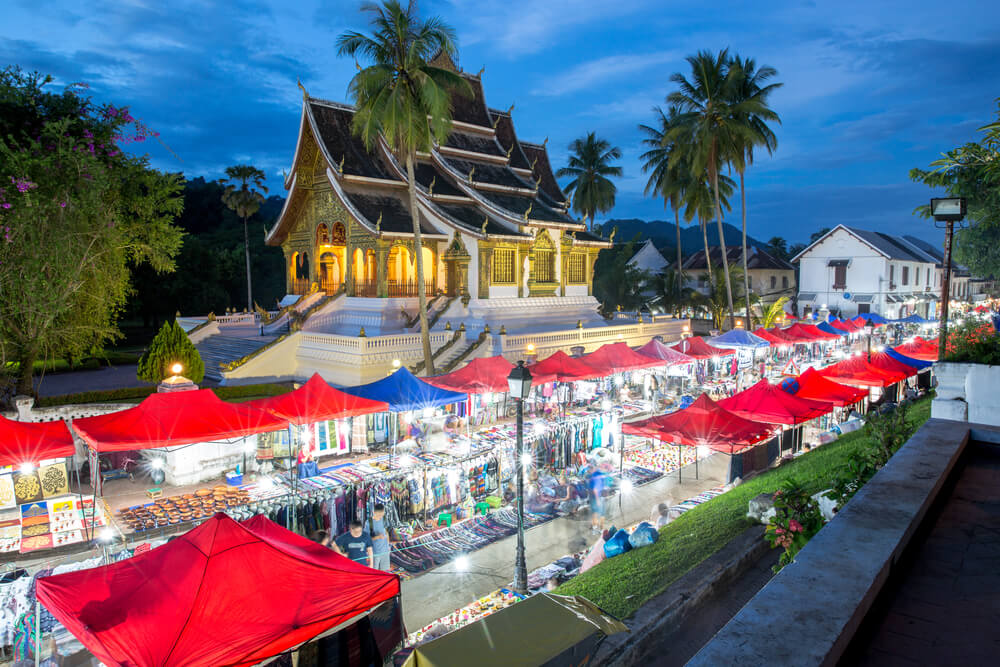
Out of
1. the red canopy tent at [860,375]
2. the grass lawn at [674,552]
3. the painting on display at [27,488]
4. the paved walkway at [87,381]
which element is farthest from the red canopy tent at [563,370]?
the paved walkway at [87,381]

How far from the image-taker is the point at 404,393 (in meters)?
16.2

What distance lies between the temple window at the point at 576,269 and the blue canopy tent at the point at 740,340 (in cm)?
935

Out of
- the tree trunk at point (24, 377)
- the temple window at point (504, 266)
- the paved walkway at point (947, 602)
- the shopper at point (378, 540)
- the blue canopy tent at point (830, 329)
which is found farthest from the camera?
the blue canopy tent at point (830, 329)

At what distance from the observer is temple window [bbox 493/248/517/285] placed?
30125 millimetres

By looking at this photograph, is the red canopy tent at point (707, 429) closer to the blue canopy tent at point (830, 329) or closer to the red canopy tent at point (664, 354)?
the red canopy tent at point (664, 354)

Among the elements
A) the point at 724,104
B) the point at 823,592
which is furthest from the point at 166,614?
the point at 724,104

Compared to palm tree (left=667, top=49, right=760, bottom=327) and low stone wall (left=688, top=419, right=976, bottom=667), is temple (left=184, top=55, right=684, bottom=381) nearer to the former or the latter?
palm tree (left=667, top=49, right=760, bottom=327)

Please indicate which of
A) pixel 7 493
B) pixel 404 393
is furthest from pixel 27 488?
pixel 404 393

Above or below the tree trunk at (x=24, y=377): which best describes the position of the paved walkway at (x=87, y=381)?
below

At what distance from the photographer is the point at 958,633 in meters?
3.04

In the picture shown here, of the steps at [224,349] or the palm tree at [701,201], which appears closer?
the steps at [224,349]

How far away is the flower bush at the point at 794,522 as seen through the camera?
23.2 feet

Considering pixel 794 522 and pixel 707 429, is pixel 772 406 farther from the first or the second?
pixel 794 522

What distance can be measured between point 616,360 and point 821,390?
6659mm
